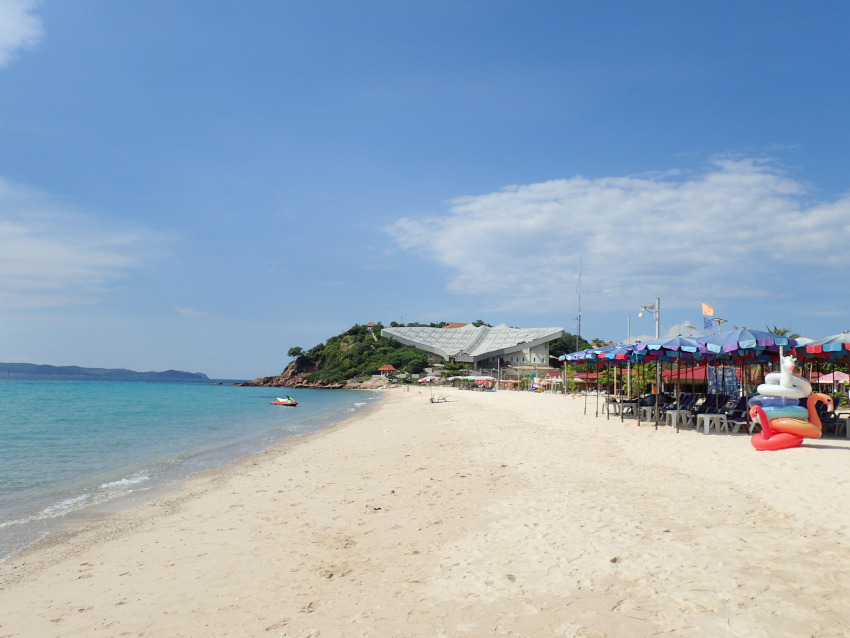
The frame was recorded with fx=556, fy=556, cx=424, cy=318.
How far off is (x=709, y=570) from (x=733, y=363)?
45.6 ft

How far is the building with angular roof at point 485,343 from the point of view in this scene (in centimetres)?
7825

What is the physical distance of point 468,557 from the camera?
4.47 m

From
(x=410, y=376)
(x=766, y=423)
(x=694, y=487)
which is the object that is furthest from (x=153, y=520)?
(x=410, y=376)

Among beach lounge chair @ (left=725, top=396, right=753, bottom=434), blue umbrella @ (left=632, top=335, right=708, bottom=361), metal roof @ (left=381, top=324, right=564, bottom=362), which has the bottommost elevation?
beach lounge chair @ (left=725, top=396, right=753, bottom=434)

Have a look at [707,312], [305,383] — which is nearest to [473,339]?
[305,383]

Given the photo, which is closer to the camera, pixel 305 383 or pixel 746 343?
pixel 746 343

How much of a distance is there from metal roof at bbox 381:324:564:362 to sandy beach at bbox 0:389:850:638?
2771 inches

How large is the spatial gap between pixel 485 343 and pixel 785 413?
74.3 meters

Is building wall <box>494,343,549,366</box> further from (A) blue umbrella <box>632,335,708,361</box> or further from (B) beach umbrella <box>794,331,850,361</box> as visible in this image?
(B) beach umbrella <box>794,331,850,361</box>

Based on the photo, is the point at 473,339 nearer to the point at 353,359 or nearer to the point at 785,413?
the point at 353,359

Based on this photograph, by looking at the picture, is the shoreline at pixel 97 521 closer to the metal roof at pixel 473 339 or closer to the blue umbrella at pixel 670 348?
the blue umbrella at pixel 670 348

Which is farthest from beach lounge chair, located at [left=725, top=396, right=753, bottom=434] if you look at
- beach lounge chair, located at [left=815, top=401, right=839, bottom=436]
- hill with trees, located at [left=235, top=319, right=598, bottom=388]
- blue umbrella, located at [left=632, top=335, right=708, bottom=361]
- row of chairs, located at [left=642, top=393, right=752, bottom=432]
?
hill with trees, located at [left=235, top=319, right=598, bottom=388]

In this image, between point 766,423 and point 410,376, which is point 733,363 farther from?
point 410,376

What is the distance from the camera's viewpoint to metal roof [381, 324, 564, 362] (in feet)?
257
